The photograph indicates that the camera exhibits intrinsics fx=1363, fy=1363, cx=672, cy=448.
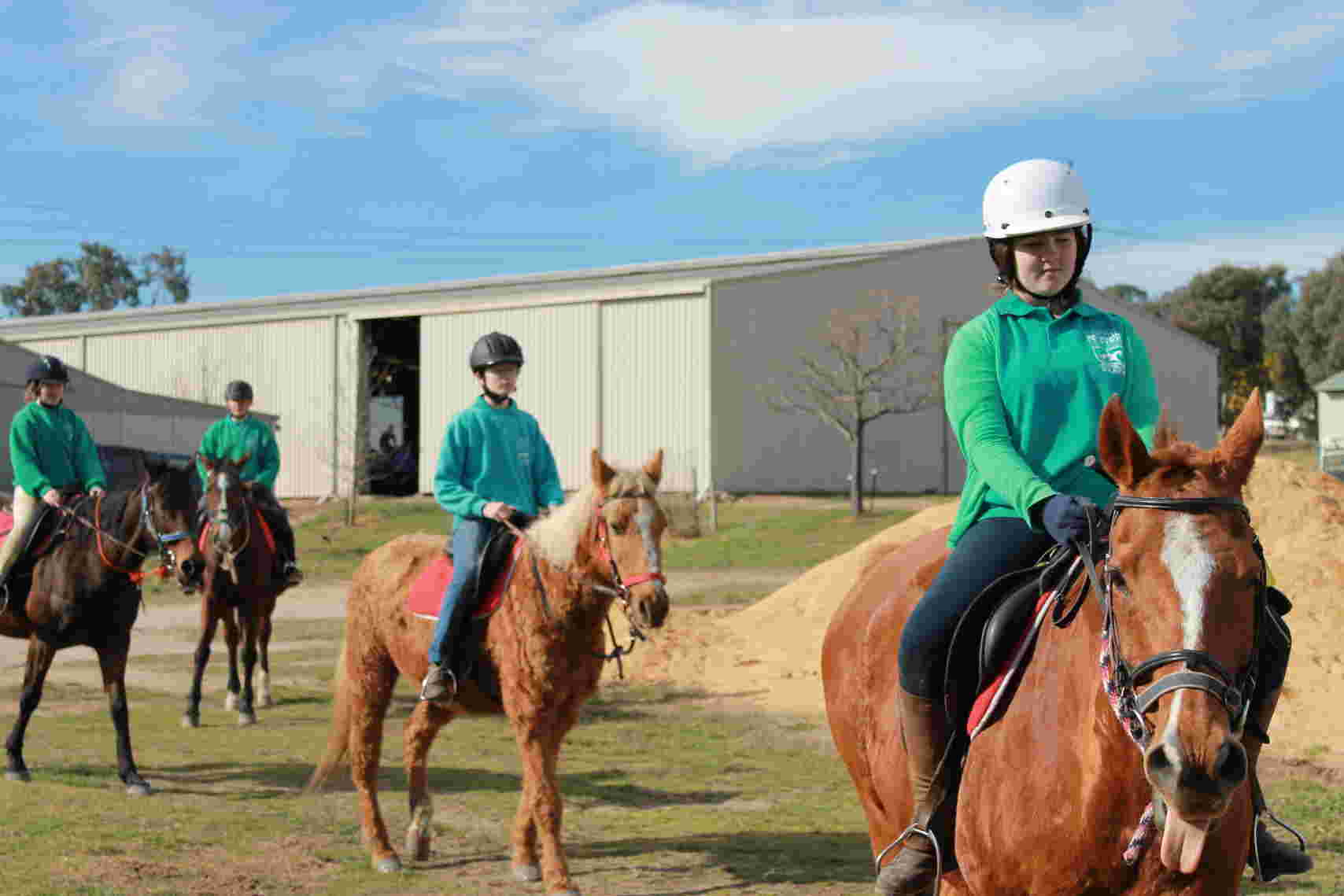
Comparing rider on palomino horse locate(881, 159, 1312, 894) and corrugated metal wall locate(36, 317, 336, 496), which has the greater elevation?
corrugated metal wall locate(36, 317, 336, 496)

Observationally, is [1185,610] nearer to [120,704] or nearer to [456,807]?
[456,807]

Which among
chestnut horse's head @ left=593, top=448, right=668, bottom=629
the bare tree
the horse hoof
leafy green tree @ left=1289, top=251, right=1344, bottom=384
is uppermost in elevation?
leafy green tree @ left=1289, top=251, right=1344, bottom=384

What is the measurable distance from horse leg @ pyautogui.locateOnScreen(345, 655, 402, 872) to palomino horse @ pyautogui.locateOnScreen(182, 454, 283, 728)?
14.3ft

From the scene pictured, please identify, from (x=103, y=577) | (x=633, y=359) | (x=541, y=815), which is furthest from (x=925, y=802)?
(x=633, y=359)

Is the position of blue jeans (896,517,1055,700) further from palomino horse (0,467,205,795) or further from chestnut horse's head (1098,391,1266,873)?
palomino horse (0,467,205,795)

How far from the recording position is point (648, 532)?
668cm

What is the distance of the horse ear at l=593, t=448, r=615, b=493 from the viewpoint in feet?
22.3

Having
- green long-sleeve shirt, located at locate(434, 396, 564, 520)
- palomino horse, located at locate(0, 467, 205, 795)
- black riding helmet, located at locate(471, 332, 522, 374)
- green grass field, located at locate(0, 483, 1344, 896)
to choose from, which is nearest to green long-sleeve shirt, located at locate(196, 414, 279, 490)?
green grass field, located at locate(0, 483, 1344, 896)

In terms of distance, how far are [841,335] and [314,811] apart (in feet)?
96.1

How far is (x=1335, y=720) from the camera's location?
34.3ft

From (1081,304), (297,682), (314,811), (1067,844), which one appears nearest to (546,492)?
(314,811)

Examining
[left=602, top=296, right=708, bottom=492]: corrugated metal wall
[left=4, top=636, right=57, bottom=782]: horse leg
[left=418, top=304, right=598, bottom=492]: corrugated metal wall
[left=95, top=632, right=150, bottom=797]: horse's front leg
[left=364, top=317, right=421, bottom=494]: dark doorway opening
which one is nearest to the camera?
[left=95, top=632, right=150, bottom=797]: horse's front leg

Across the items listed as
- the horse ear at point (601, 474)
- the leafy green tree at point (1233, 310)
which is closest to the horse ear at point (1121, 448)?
the horse ear at point (601, 474)

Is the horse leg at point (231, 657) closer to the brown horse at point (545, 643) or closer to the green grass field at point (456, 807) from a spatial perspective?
the green grass field at point (456, 807)
